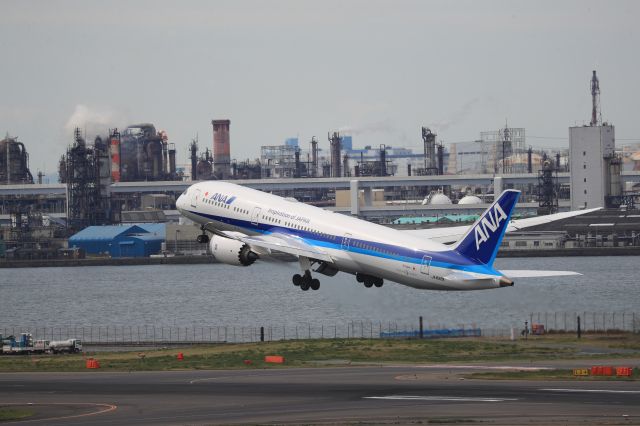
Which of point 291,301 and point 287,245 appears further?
point 291,301

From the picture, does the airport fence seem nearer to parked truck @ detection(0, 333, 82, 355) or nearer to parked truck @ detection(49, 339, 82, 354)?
parked truck @ detection(49, 339, 82, 354)

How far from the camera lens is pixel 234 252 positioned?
88438 mm

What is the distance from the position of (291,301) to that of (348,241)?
68.8 m

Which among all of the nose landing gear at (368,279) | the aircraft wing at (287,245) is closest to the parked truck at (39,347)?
the aircraft wing at (287,245)

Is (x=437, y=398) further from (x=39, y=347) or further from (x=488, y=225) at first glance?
(x=39, y=347)

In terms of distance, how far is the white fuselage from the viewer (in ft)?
255

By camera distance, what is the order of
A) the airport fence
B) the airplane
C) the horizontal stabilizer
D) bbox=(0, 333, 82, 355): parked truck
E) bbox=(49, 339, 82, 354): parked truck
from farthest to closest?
1. the airport fence
2. bbox=(49, 339, 82, 354): parked truck
3. bbox=(0, 333, 82, 355): parked truck
4. the airplane
5. the horizontal stabilizer

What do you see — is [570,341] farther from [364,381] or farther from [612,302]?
[612,302]

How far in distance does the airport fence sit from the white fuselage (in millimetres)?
14084

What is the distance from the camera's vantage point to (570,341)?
90438 millimetres

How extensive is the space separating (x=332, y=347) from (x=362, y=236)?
10358mm

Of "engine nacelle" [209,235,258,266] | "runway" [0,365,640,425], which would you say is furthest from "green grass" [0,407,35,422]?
"engine nacelle" [209,235,258,266]

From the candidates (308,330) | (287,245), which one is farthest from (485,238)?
(308,330)

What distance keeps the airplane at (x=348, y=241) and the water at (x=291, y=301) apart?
12.8 ft
